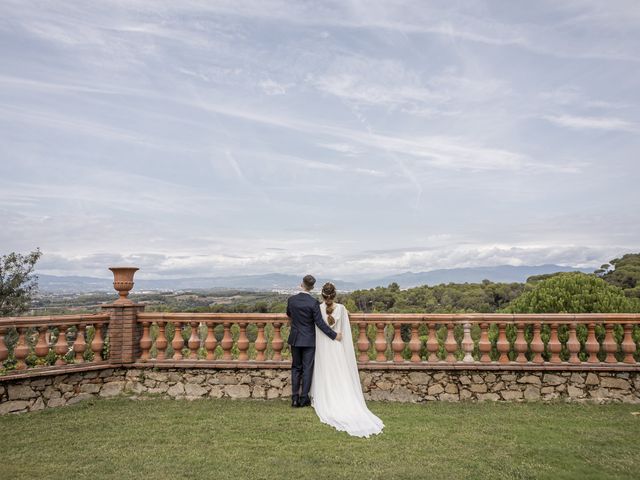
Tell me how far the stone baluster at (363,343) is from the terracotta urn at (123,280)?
418cm

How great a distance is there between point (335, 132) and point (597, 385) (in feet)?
35.3

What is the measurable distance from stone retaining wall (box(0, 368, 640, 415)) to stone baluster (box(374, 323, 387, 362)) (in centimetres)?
26

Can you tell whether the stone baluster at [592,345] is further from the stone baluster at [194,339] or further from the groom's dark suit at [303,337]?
the stone baluster at [194,339]

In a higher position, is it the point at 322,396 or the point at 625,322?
the point at 625,322

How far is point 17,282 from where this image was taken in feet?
57.1

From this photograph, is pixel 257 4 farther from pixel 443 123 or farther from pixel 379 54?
pixel 443 123

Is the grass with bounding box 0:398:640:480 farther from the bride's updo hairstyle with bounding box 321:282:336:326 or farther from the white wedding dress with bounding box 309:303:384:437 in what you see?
the bride's updo hairstyle with bounding box 321:282:336:326

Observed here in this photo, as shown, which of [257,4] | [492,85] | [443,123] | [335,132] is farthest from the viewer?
[335,132]

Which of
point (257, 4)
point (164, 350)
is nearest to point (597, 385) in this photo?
point (164, 350)

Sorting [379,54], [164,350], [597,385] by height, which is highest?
[379,54]

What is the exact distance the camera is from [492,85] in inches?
523

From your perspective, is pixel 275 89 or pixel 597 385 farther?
pixel 275 89

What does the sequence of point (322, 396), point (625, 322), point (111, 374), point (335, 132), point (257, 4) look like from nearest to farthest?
point (322, 396), point (625, 322), point (111, 374), point (257, 4), point (335, 132)

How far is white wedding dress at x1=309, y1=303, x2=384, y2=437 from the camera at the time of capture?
267 inches
